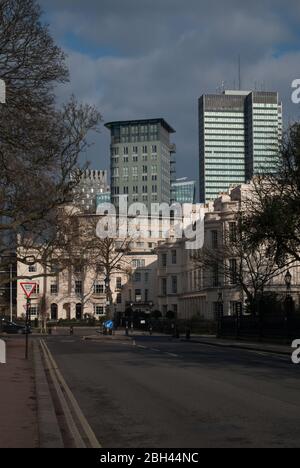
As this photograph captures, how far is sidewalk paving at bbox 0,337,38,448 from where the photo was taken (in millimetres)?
9828

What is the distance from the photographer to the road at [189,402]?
10219mm

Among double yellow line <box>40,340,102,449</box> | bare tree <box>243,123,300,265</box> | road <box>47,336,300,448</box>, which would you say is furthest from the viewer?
bare tree <box>243,123,300,265</box>

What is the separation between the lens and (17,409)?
13.0 metres

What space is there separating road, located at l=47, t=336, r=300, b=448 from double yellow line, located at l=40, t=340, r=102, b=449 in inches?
6.8

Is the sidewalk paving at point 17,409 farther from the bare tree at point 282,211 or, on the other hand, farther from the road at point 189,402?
the bare tree at point 282,211

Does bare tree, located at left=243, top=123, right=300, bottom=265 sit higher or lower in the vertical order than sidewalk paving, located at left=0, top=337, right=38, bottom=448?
higher

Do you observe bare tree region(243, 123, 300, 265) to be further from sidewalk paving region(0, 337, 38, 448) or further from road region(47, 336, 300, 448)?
sidewalk paving region(0, 337, 38, 448)

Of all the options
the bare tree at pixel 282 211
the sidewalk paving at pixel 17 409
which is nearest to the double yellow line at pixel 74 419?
the sidewalk paving at pixel 17 409

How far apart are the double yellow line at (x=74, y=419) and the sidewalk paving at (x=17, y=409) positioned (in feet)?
1.81

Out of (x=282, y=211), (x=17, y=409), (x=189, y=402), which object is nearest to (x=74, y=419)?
(x=17, y=409)

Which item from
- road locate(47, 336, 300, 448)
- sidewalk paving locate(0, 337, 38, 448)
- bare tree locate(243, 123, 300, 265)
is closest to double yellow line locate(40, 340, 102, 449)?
road locate(47, 336, 300, 448)

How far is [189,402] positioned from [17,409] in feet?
11.6

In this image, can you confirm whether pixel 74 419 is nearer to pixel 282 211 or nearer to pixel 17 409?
A: pixel 17 409

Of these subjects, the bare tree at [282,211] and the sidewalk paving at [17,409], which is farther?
the bare tree at [282,211]
